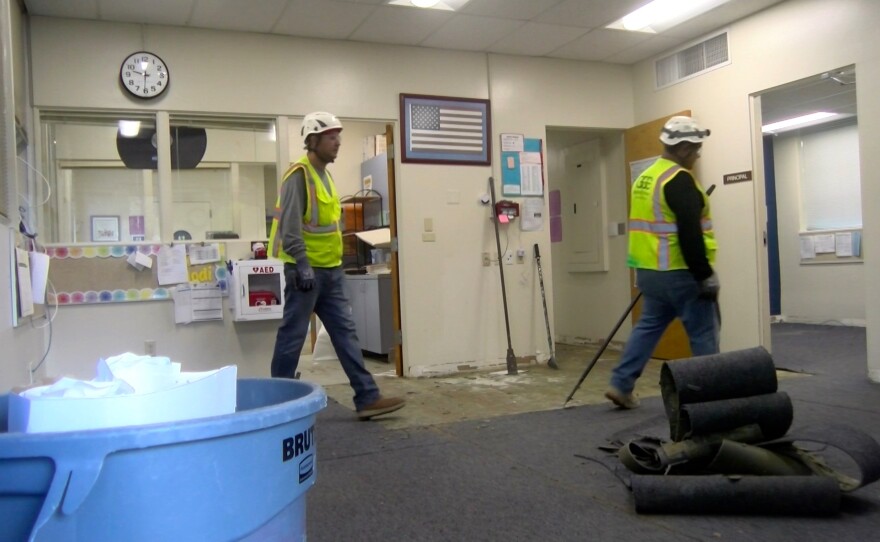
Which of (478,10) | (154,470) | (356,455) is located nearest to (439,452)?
(356,455)

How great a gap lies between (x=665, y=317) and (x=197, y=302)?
115 inches

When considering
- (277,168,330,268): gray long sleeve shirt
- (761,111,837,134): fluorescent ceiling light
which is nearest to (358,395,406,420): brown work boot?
(277,168,330,268): gray long sleeve shirt

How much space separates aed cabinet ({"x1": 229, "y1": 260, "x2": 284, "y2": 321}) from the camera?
4.54 meters

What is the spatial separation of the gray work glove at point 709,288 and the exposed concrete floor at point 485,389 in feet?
3.30

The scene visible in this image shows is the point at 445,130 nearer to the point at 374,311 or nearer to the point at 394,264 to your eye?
the point at 394,264

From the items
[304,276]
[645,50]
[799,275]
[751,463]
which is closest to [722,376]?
[751,463]

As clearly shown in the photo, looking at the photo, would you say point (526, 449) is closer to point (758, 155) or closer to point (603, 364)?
point (603, 364)

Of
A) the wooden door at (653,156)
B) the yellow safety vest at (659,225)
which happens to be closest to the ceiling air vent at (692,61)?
the wooden door at (653,156)

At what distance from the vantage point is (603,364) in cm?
549

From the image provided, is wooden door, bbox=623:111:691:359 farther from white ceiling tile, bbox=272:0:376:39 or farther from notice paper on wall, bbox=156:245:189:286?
notice paper on wall, bbox=156:245:189:286

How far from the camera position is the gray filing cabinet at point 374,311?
6094 millimetres

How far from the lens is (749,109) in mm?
4996

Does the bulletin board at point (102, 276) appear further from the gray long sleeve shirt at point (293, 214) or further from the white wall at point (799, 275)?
the white wall at point (799, 275)

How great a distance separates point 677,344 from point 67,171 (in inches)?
178
